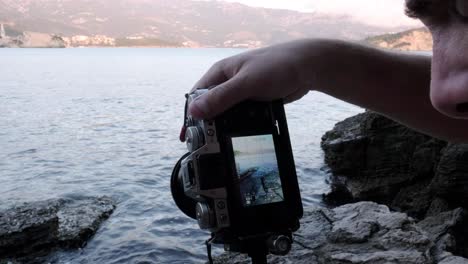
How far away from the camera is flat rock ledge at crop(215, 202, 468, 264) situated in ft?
13.6

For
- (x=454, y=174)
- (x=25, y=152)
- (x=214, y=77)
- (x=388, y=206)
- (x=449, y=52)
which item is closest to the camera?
(x=449, y=52)

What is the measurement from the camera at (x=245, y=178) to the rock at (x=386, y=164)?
23.0ft

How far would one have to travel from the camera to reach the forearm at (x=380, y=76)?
1.83 meters

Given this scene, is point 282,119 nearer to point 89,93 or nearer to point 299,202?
point 299,202

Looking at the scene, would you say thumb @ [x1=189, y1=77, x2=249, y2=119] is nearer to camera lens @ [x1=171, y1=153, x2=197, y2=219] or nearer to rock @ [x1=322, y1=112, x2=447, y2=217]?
camera lens @ [x1=171, y1=153, x2=197, y2=219]

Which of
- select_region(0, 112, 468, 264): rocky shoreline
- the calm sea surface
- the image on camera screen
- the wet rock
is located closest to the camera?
the image on camera screen

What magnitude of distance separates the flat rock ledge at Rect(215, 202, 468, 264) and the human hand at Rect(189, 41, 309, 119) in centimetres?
278

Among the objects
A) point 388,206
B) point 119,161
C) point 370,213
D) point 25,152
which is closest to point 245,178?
point 370,213

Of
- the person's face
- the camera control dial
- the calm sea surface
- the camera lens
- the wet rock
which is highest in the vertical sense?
the person's face

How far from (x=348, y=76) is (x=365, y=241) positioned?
3.07 meters

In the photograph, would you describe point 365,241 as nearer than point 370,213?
Yes

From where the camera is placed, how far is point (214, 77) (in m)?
1.96

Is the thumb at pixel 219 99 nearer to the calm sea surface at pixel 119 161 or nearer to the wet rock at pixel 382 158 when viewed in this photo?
the calm sea surface at pixel 119 161

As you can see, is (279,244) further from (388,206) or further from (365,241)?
(388,206)
